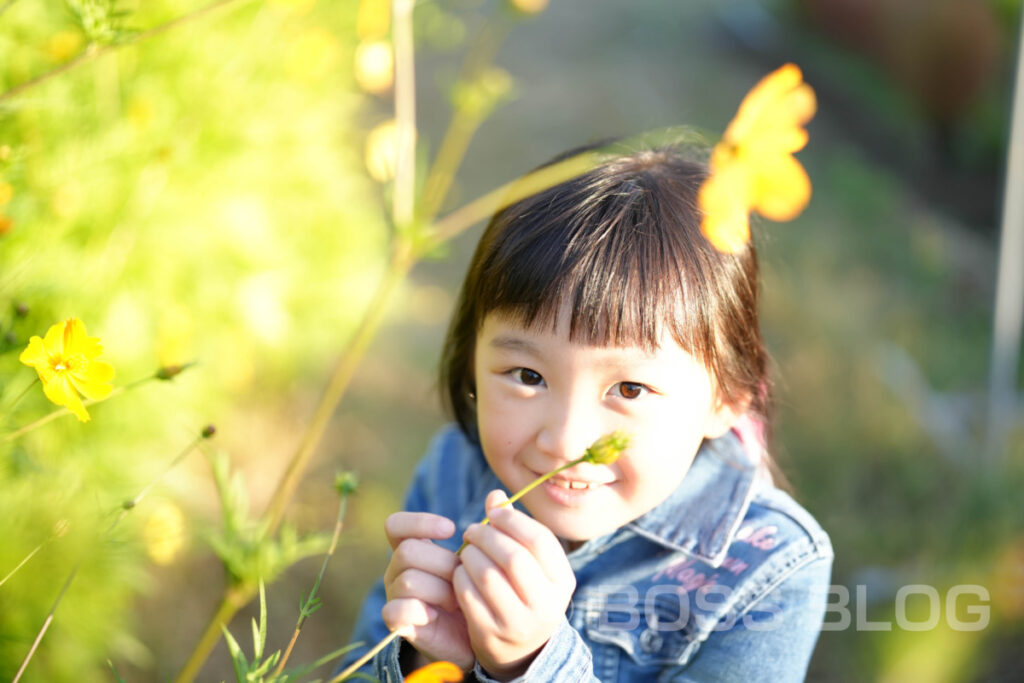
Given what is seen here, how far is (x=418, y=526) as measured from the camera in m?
0.71

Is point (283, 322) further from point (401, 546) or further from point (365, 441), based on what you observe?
point (401, 546)

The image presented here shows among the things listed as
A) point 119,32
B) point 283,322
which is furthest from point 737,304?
point 283,322

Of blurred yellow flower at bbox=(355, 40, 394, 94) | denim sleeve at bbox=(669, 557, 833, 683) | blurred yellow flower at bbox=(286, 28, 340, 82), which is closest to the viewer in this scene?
denim sleeve at bbox=(669, 557, 833, 683)

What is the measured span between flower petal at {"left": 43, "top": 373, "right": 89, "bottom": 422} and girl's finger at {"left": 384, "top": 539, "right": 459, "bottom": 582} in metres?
0.24

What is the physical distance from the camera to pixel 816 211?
327 cm

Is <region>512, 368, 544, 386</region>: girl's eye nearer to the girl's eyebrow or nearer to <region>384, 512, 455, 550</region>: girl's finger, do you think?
the girl's eyebrow

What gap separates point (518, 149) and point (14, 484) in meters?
2.99

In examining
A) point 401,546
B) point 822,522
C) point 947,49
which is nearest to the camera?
point 401,546

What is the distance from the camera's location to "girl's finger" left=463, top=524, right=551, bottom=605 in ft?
2.13

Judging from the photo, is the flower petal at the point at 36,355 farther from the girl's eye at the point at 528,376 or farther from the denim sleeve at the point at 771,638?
the denim sleeve at the point at 771,638

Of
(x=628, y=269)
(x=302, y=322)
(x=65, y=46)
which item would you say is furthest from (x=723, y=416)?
(x=302, y=322)

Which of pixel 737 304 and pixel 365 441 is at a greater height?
pixel 365 441

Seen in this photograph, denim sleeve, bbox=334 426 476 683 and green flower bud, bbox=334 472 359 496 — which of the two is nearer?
green flower bud, bbox=334 472 359 496

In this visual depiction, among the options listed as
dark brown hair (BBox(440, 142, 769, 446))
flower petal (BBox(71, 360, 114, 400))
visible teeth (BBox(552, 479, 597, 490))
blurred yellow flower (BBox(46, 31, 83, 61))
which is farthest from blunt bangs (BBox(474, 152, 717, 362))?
blurred yellow flower (BBox(46, 31, 83, 61))
